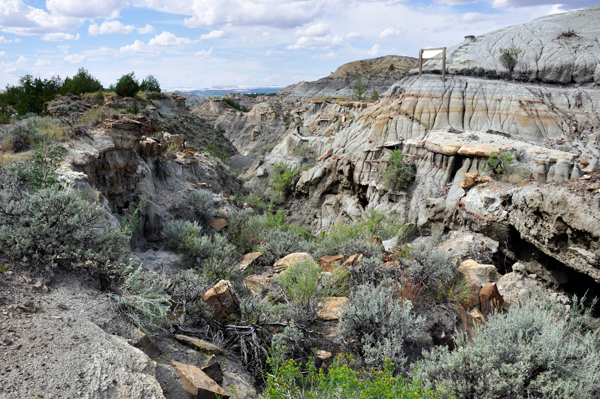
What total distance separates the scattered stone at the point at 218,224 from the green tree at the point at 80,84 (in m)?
22.2

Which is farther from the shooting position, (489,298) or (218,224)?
(218,224)

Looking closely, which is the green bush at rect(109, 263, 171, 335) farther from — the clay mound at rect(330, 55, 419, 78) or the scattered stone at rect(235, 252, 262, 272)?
the clay mound at rect(330, 55, 419, 78)

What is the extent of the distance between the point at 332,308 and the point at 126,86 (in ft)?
98.6

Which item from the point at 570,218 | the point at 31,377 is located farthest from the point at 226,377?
the point at 570,218

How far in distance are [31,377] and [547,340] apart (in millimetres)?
5165

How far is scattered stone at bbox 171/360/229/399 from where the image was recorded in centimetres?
310

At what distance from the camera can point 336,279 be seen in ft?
20.3

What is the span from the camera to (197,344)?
395cm

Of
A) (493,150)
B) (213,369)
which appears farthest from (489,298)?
(493,150)

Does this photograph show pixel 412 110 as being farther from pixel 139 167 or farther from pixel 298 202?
pixel 139 167

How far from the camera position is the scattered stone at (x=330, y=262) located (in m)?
6.84

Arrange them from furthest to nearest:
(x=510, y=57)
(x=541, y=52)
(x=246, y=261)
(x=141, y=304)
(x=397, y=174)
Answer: (x=541, y=52) < (x=510, y=57) < (x=397, y=174) < (x=246, y=261) < (x=141, y=304)

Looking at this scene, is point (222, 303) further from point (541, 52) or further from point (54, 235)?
point (541, 52)

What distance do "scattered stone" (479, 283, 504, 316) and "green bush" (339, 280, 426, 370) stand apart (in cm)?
178
